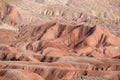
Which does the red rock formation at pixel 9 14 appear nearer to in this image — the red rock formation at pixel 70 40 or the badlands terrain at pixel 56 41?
the badlands terrain at pixel 56 41

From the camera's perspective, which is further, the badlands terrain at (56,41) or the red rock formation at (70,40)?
the red rock formation at (70,40)

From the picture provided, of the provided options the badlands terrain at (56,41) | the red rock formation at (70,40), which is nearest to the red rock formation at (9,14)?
the badlands terrain at (56,41)

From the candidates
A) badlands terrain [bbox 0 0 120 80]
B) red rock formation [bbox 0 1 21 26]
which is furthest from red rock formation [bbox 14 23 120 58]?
red rock formation [bbox 0 1 21 26]

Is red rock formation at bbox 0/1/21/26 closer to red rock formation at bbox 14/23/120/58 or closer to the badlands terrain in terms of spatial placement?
the badlands terrain

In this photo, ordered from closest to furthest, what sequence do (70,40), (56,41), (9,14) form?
(56,41)
(70,40)
(9,14)

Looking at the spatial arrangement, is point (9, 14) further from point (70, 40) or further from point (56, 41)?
point (70, 40)

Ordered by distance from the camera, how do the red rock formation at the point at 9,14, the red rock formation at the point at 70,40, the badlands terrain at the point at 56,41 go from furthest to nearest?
the red rock formation at the point at 9,14 < the red rock formation at the point at 70,40 < the badlands terrain at the point at 56,41

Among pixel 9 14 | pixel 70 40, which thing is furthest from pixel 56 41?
pixel 9 14

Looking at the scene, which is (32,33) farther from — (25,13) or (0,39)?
(25,13)
